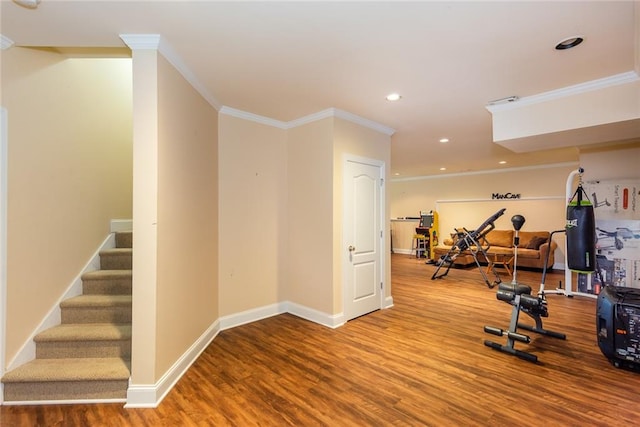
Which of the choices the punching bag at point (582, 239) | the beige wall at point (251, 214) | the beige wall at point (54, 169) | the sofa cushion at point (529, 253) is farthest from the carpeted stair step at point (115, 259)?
the sofa cushion at point (529, 253)

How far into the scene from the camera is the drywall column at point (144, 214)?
217 centimetres

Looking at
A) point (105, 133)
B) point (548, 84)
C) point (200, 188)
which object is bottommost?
point (200, 188)

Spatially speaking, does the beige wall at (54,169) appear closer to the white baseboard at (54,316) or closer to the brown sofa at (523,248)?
the white baseboard at (54,316)

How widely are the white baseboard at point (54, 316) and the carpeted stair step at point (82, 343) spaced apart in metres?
0.04

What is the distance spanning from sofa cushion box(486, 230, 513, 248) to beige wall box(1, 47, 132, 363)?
27.6ft

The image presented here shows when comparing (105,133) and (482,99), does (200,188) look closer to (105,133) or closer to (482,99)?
(105,133)

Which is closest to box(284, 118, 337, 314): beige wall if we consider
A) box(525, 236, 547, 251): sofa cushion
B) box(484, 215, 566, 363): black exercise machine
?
box(484, 215, 566, 363): black exercise machine

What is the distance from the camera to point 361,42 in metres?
2.18

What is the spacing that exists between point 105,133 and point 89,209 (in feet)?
2.88

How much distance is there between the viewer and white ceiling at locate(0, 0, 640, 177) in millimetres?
1839

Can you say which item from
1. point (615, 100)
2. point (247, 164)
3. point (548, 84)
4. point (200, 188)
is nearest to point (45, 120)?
point (200, 188)

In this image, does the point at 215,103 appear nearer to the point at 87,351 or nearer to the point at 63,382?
the point at 87,351

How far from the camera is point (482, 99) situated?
10.8 ft

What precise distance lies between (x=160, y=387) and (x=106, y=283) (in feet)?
4.35
